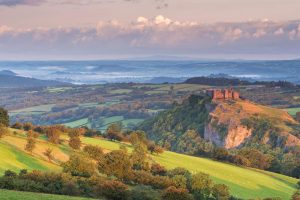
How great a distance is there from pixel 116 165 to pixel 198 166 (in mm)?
33981

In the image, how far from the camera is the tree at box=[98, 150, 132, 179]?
279 feet

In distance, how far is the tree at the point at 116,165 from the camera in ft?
279

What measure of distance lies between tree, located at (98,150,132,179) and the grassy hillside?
7.63m

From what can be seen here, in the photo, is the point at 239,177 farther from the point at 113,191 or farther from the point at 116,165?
the point at 113,191

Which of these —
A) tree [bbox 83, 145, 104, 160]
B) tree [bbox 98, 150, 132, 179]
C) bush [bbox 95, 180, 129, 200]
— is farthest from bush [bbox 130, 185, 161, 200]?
tree [bbox 83, 145, 104, 160]

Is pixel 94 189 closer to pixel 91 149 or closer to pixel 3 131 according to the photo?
pixel 91 149

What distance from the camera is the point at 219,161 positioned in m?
136

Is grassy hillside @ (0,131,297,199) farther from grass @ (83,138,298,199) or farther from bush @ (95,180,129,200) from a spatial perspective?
bush @ (95,180,129,200)

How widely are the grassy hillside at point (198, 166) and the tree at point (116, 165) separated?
7633 mm

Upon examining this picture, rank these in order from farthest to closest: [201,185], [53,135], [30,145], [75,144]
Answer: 1. [53,135]
2. [75,144]
3. [30,145]
4. [201,185]

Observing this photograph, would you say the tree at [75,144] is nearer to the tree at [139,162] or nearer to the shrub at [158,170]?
the tree at [139,162]

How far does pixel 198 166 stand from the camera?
11794cm

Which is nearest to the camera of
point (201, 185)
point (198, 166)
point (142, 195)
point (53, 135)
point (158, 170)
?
point (142, 195)

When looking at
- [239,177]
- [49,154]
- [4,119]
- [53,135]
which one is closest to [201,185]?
[49,154]
